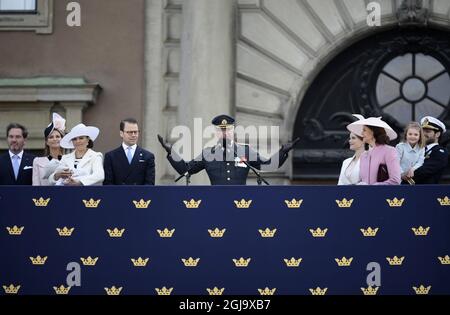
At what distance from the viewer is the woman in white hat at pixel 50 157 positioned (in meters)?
13.2

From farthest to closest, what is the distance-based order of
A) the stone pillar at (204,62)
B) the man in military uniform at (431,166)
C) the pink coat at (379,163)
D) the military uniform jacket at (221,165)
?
the stone pillar at (204,62) < the military uniform jacket at (221,165) < the man in military uniform at (431,166) < the pink coat at (379,163)

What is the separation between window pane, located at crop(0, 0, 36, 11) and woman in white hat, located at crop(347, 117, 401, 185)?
309 inches

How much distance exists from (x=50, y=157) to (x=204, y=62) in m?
5.01

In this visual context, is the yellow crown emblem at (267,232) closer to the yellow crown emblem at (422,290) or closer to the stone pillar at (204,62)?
the yellow crown emblem at (422,290)

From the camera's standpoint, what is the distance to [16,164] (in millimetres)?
13742

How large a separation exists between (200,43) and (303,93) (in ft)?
5.88

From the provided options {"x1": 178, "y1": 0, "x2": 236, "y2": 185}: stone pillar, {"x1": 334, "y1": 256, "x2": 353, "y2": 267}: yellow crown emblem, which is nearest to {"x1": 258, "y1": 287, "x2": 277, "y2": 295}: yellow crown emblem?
{"x1": 334, "y1": 256, "x2": 353, "y2": 267}: yellow crown emblem

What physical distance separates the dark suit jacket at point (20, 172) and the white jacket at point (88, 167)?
0.71m

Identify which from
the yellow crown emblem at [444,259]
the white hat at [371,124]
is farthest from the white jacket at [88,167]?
the yellow crown emblem at [444,259]

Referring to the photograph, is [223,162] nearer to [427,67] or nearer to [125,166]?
[125,166]

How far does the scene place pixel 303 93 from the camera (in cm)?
1870

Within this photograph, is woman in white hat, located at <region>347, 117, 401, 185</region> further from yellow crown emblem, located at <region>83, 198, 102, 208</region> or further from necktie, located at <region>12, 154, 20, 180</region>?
necktie, located at <region>12, 154, 20, 180</region>

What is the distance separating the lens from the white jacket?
1275 centimetres

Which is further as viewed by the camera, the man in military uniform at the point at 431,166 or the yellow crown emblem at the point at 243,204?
the man in military uniform at the point at 431,166
